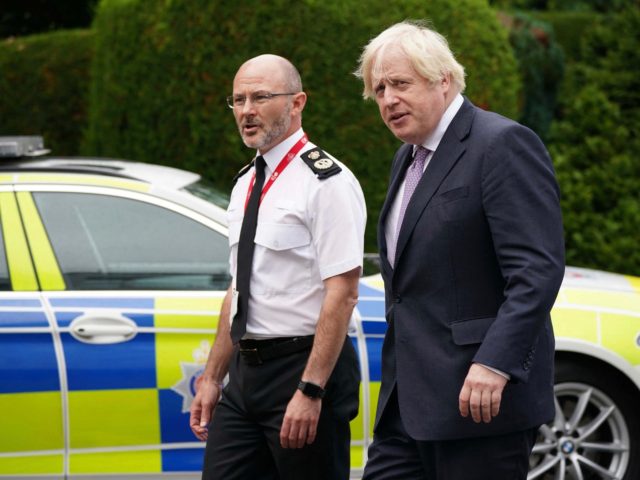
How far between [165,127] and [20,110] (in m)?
2.85

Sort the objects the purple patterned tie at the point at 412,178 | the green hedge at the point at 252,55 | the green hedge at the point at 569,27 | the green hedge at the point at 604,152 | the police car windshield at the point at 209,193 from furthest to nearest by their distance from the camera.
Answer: the green hedge at the point at 569,27
the green hedge at the point at 604,152
the green hedge at the point at 252,55
the police car windshield at the point at 209,193
the purple patterned tie at the point at 412,178

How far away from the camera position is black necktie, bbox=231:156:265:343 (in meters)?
3.28

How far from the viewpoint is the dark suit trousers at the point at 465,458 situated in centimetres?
279

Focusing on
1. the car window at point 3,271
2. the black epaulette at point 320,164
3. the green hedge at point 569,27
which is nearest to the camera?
the black epaulette at point 320,164

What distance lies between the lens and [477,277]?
2738mm

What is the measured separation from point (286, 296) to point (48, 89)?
22.7ft

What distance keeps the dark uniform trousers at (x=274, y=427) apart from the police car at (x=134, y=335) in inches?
40.3

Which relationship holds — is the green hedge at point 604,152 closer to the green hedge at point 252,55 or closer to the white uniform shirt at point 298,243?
the green hedge at point 252,55

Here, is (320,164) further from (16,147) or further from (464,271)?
(16,147)

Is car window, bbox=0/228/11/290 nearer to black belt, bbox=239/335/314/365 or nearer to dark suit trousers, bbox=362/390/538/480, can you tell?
black belt, bbox=239/335/314/365

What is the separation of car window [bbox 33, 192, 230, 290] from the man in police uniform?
3.75 feet

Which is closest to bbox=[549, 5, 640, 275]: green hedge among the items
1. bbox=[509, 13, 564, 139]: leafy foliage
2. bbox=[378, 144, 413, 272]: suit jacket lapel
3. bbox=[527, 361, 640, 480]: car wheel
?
bbox=[509, 13, 564, 139]: leafy foliage

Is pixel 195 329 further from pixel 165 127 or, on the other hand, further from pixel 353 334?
pixel 165 127

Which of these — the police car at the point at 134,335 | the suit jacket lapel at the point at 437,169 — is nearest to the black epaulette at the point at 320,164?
the suit jacket lapel at the point at 437,169
